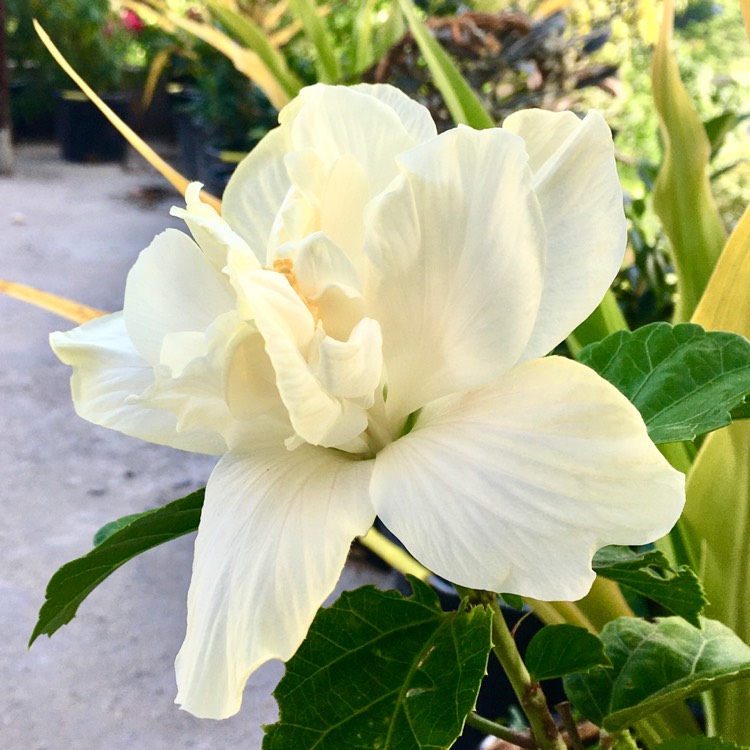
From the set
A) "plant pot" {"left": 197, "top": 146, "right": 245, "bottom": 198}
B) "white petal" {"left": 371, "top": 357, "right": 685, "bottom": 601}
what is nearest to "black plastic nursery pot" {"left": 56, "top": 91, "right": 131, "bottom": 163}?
"plant pot" {"left": 197, "top": 146, "right": 245, "bottom": 198}

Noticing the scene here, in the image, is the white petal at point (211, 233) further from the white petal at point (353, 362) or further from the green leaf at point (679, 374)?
the green leaf at point (679, 374)

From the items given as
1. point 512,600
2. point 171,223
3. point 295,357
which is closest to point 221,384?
point 295,357

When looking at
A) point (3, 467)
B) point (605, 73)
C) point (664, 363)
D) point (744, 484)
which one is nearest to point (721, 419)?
point (664, 363)

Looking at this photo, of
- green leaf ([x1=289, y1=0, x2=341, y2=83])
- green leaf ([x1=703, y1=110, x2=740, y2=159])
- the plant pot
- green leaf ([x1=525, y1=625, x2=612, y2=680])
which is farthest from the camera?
the plant pot

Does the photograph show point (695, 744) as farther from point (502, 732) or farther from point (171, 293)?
point (171, 293)

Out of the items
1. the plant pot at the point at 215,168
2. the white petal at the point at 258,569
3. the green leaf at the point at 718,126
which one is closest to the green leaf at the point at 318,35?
the plant pot at the point at 215,168

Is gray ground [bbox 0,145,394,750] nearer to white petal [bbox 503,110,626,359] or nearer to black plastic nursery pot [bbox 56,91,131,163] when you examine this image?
white petal [bbox 503,110,626,359]
